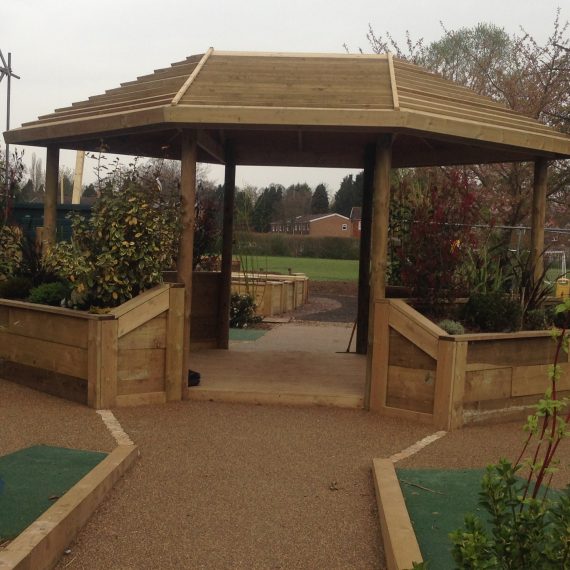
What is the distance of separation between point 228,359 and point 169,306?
7.87ft

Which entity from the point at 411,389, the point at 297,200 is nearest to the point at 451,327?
the point at 411,389

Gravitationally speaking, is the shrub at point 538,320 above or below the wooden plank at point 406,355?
above

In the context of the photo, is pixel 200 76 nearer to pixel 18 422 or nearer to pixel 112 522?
pixel 18 422

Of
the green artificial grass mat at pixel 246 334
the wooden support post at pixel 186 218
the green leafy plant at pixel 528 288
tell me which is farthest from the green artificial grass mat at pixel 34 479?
the green artificial grass mat at pixel 246 334

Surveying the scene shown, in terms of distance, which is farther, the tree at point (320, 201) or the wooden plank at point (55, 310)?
the tree at point (320, 201)

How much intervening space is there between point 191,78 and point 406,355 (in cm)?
358

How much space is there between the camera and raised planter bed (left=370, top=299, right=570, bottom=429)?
6.12 m

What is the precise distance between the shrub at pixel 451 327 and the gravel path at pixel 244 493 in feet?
3.14

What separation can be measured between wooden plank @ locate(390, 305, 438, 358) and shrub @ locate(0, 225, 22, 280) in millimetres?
4895

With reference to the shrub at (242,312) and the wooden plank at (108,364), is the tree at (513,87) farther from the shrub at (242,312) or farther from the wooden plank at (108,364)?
the wooden plank at (108,364)

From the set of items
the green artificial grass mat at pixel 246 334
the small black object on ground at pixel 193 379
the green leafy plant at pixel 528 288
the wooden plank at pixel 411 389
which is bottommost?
the green artificial grass mat at pixel 246 334

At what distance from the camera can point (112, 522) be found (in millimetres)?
3873

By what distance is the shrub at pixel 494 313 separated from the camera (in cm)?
689

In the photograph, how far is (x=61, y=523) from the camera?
3430mm
